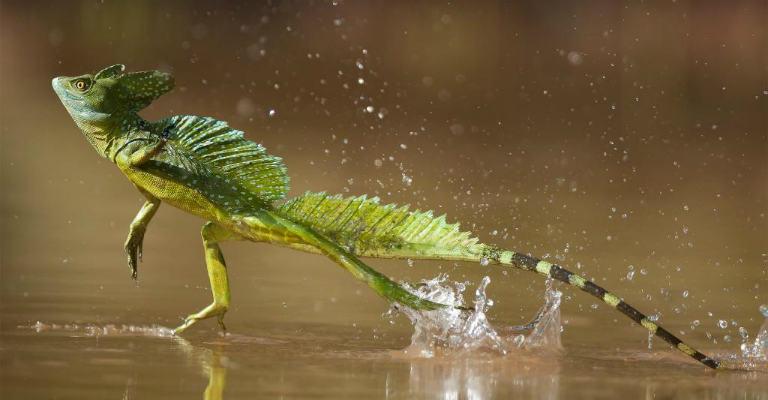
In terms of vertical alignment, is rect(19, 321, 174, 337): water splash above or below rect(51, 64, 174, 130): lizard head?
below

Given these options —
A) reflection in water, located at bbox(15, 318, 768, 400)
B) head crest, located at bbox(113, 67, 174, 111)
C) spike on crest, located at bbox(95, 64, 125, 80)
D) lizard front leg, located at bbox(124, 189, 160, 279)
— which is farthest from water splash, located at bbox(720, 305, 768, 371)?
spike on crest, located at bbox(95, 64, 125, 80)

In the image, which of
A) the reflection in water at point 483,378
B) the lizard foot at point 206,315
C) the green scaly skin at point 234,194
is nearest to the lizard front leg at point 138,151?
the green scaly skin at point 234,194

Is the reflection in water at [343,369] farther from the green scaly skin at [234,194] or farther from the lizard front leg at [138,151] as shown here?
the lizard front leg at [138,151]

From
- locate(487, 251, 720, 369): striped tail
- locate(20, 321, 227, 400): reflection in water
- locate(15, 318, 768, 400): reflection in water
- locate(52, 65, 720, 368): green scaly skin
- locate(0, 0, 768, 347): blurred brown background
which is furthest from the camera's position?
locate(0, 0, 768, 347): blurred brown background

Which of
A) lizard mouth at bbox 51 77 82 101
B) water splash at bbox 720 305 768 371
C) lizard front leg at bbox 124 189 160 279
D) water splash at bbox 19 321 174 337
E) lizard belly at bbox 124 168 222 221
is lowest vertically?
water splash at bbox 19 321 174 337

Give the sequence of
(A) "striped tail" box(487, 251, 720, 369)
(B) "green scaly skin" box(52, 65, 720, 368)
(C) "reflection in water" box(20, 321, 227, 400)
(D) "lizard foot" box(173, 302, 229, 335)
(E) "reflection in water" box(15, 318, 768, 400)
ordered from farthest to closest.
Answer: (D) "lizard foot" box(173, 302, 229, 335) < (B) "green scaly skin" box(52, 65, 720, 368) < (A) "striped tail" box(487, 251, 720, 369) < (C) "reflection in water" box(20, 321, 227, 400) < (E) "reflection in water" box(15, 318, 768, 400)

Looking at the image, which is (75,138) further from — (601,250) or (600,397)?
(600,397)

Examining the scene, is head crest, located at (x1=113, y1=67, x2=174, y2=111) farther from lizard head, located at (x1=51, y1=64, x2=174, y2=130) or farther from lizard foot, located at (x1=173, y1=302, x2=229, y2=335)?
lizard foot, located at (x1=173, y1=302, x2=229, y2=335)

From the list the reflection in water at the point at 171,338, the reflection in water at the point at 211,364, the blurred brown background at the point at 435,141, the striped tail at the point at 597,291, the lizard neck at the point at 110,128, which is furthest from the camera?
the blurred brown background at the point at 435,141
